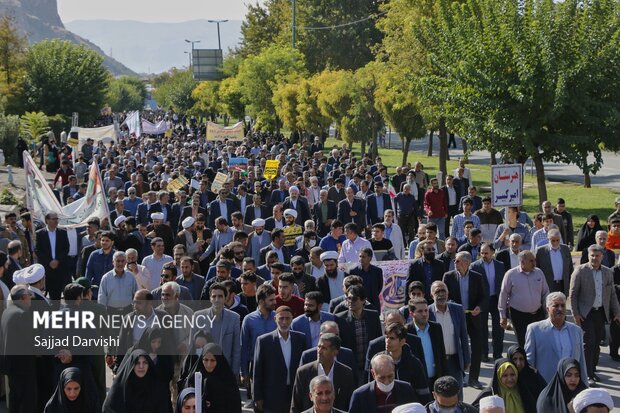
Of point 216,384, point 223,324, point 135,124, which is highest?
point 135,124

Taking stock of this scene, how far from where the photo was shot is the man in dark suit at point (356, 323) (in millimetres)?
10297

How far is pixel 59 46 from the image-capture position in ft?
235

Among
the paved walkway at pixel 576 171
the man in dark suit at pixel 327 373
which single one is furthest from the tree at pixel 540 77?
the man in dark suit at pixel 327 373

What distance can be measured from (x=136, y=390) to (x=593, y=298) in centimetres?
604

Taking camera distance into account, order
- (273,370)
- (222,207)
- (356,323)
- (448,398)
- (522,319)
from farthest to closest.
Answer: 1. (222,207)
2. (522,319)
3. (356,323)
4. (273,370)
5. (448,398)

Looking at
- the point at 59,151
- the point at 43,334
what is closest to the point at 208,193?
the point at 43,334

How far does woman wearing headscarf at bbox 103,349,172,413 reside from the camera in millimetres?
8688

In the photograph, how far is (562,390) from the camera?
845 cm

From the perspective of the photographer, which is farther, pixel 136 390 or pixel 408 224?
pixel 408 224

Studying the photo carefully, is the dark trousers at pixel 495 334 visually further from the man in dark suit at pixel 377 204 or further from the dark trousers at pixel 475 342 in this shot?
the man in dark suit at pixel 377 204

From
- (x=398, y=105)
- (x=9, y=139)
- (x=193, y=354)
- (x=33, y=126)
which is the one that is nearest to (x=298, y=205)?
(x=193, y=354)

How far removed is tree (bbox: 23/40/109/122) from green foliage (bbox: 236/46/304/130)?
1377 cm

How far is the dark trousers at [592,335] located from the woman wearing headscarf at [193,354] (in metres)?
5.02

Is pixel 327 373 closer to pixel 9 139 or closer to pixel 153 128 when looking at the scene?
pixel 9 139
